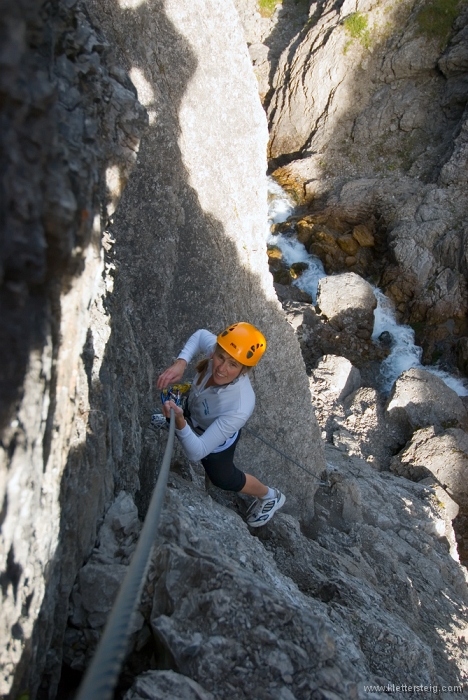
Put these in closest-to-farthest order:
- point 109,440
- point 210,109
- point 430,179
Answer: point 109,440 → point 210,109 → point 430,179

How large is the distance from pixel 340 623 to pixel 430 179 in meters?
19.0

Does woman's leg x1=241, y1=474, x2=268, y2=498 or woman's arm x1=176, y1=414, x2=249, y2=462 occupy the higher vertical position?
woman's arm x1=176, y1=414, x2=249, y2=462

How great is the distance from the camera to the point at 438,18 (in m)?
20.9

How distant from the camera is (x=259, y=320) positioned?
21.3ft

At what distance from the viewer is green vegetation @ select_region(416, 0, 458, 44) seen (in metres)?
20.8

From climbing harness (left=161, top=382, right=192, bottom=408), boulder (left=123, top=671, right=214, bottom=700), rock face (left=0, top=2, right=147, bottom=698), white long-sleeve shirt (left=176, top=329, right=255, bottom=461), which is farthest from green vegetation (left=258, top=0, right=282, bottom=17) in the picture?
boulder (left=123, top=671, right=214, bottom=700)

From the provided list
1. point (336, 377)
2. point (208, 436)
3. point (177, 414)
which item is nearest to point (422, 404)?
point (336, 377)

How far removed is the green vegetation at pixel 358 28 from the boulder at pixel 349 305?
11980mm

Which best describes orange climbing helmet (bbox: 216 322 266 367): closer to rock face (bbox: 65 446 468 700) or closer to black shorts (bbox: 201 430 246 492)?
black shorts (bbox: 201 430 246 492)

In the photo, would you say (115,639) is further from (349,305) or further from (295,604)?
(349,305)

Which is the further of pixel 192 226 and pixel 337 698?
pixel 192 226

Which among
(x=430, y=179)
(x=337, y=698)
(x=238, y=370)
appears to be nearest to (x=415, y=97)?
(x=430, y=179)

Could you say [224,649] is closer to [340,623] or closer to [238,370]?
[340,623]

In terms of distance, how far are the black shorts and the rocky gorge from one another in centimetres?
20
